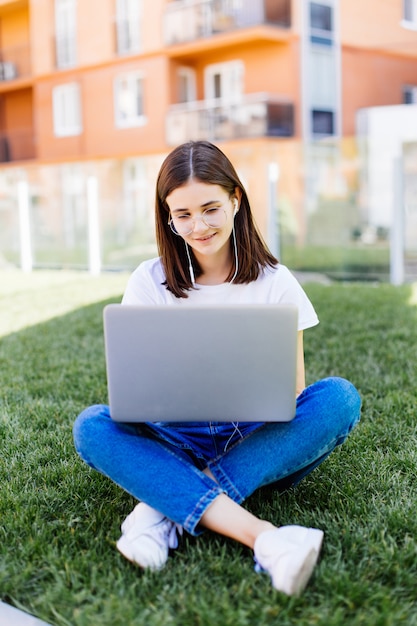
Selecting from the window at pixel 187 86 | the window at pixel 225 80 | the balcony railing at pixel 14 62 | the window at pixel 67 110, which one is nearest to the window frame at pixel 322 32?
the window at pixel 225 80

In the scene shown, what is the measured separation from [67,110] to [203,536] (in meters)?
18.5

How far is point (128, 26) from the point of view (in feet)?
58.1

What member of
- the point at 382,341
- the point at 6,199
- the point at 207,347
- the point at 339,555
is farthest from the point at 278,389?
the point at 6,199

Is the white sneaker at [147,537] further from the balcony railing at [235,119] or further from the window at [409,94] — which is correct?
the window at [409,94]

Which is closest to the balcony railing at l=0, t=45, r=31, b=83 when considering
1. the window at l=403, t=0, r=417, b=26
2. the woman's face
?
the window at l=403, t=0, r=417, b=26

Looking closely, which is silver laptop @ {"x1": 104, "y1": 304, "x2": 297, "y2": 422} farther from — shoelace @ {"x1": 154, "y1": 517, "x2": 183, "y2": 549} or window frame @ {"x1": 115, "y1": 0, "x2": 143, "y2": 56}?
window frame @ {"x1": 115, "y1": 0, "x2": 143, "y2": 56}

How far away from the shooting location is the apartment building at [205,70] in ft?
51.9

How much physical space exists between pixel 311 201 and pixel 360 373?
5341mm

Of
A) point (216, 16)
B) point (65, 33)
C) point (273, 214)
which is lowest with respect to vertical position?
point (273, 214)

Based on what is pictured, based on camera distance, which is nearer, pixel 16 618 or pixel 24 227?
pixel 16 618

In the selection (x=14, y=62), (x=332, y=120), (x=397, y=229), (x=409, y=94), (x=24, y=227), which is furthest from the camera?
(x=14, y=62)

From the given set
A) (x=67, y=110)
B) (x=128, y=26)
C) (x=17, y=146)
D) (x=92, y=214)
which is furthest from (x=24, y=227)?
(x=17, y=146)

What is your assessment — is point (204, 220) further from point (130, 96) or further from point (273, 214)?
point (130, 96)

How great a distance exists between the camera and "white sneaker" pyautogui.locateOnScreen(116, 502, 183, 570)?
1.88 metres
